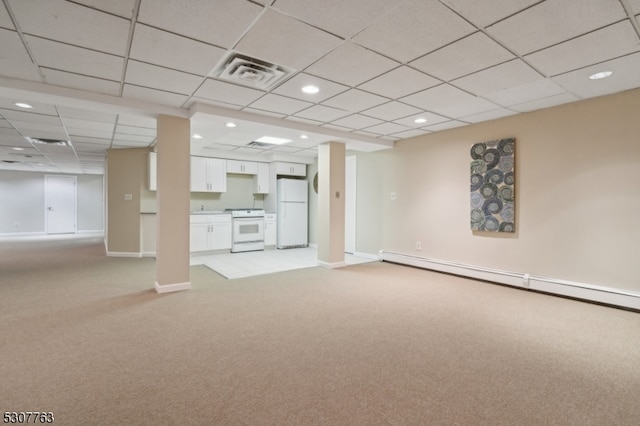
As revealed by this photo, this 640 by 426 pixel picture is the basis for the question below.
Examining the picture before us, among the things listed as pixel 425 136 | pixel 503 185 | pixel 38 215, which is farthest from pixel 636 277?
pixel 38 215

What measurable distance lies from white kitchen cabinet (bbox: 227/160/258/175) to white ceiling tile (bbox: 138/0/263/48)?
543 cm

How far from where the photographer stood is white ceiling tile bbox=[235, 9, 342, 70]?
2182 mm

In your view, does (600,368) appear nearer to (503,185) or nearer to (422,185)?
(503,185)

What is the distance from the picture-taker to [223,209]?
26.1 ft

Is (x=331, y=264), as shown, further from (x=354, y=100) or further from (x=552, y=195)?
(x=552, y=195)

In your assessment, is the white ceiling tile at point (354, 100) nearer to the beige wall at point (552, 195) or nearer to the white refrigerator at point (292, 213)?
the beige wall at point (552, 195)

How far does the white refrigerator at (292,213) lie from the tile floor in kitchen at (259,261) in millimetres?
426

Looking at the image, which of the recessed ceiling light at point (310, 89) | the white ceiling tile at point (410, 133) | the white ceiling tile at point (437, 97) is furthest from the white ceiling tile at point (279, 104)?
the white ceiling tile at point (410, 133)

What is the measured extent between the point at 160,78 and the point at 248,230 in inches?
185

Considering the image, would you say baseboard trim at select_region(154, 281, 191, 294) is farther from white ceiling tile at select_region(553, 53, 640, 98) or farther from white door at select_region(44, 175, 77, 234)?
white door at select_region(44, 175, 77, 234)

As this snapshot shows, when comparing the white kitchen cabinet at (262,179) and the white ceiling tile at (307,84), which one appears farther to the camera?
the white kitchen cabinet at (262,179)

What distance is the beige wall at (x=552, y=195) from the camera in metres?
3.48

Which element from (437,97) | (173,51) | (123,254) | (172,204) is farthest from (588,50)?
(123,254)

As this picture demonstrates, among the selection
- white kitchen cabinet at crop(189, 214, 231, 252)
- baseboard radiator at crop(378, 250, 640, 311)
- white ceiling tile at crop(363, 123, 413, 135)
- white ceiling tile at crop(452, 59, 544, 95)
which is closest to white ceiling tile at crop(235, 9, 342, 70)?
white ceiling tile at crop(452, 59, 544, 95)
